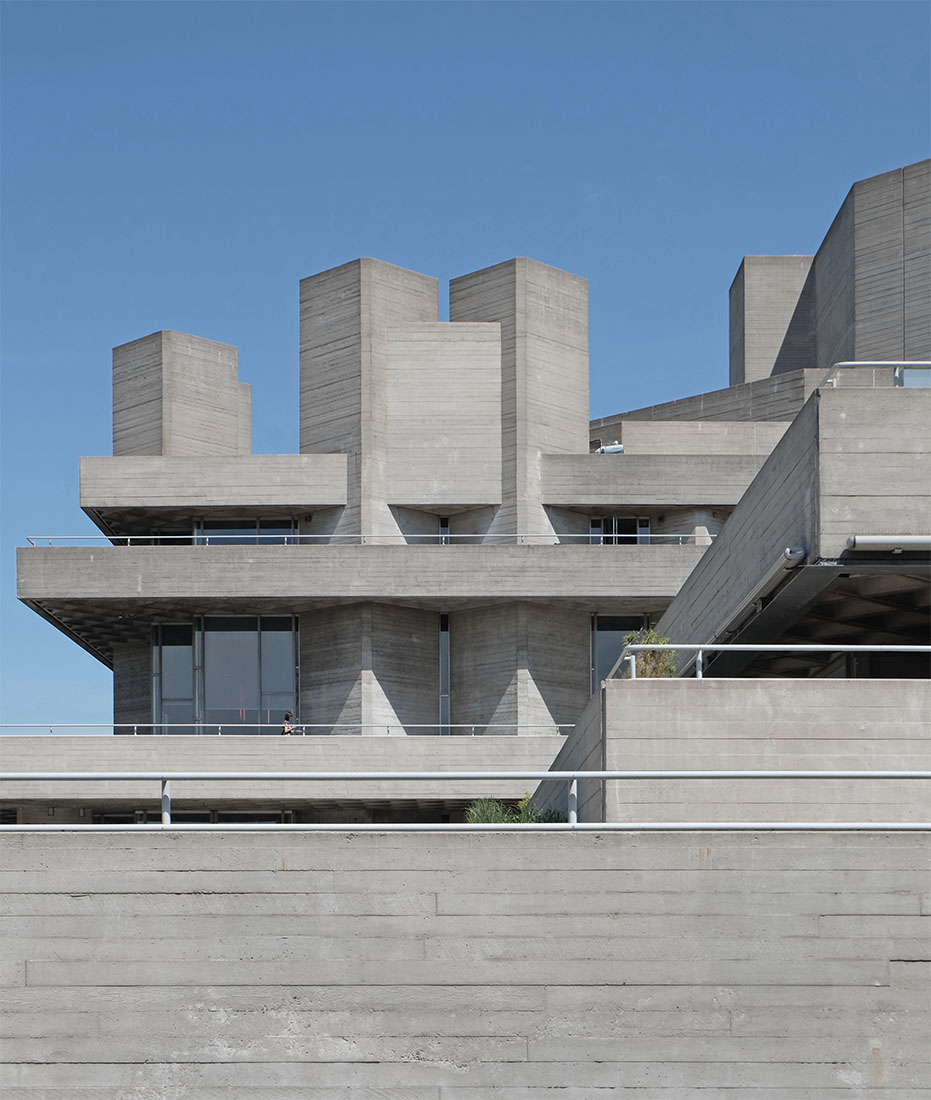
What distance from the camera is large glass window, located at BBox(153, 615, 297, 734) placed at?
130ft

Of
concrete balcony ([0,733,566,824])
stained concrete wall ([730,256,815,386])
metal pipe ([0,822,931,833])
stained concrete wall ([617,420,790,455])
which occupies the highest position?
stained concrete wall ([730,256,815,386])

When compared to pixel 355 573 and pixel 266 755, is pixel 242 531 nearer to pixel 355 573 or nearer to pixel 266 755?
pixel 355 573

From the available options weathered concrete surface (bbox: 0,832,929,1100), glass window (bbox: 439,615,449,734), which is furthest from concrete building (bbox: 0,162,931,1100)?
glass window (bbox: 439,615,449,734)

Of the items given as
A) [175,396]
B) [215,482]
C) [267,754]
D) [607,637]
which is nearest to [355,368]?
[215,482]

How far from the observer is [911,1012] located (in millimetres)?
11414

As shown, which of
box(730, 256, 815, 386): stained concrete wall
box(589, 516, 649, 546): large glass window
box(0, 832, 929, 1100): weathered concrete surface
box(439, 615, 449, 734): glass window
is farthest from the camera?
box(730, 256, 815, 386): stained concrete wall

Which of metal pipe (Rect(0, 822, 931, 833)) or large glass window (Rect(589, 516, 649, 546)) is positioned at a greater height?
large glass window (Rect(589, 516, 649, 546))

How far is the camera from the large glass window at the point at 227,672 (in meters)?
39.5

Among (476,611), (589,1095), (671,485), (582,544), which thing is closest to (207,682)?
(476,611)

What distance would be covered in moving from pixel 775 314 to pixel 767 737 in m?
40.4

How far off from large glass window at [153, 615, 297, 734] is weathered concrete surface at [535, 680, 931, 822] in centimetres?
2558

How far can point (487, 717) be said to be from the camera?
126 feet

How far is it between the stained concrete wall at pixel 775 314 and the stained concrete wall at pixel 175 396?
780 inches

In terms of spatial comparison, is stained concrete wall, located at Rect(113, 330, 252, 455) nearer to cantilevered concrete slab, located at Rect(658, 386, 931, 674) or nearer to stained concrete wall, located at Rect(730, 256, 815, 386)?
stained concrete wall, located at Rect(730, 256, 815, 386)
